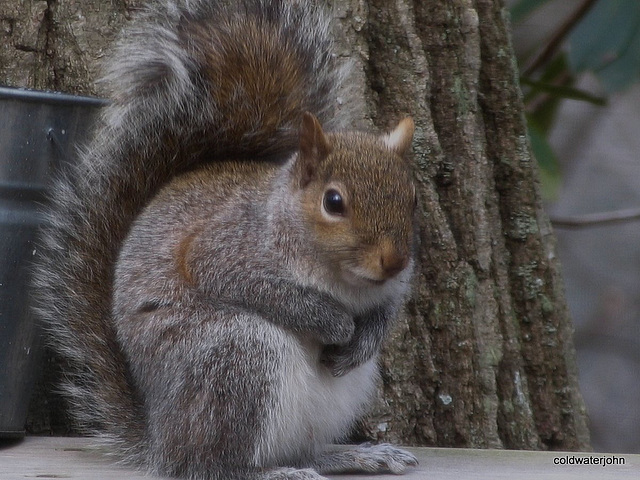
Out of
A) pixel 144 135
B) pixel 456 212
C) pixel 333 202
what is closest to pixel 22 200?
pixel 144 135

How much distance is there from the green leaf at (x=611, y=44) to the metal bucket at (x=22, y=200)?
1.03 metres

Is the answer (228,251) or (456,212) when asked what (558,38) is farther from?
(228,251)

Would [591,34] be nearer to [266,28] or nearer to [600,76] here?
[600,76]

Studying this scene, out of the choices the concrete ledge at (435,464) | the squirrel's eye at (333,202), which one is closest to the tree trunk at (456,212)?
the concrete ledge at (435,464)

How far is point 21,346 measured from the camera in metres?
1.55

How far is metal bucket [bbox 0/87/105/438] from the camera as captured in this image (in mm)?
1499

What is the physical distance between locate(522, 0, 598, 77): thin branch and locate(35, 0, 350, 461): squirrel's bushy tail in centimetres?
106

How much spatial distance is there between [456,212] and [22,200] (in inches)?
30.1

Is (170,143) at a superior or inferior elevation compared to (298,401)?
superior

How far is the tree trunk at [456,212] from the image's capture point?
178 centimetres

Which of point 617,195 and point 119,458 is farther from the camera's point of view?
point 617,195

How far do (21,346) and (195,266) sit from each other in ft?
1.15

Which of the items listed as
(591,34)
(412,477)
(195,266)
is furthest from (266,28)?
(591,34)

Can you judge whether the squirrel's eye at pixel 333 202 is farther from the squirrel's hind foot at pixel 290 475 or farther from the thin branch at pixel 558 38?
the thin branch at pixel 558 38
